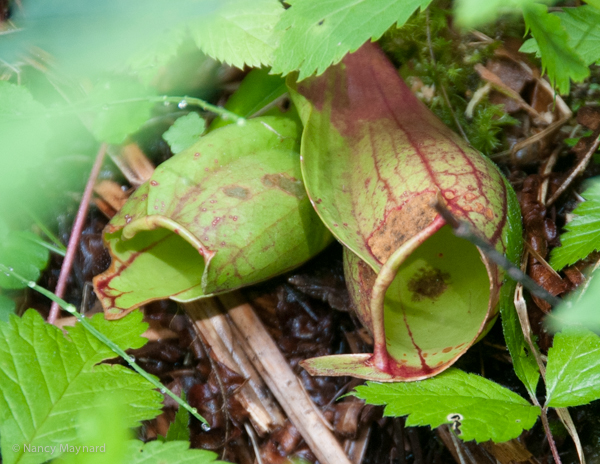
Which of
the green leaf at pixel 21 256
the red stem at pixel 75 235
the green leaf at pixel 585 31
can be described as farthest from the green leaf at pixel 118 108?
the green leaf at pixel 585 31

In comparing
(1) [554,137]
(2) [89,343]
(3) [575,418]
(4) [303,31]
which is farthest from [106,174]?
(3) [575,418]

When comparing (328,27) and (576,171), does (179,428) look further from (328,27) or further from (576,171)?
(576,171)

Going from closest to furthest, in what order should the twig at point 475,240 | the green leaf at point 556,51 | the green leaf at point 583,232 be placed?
1. the twig at point 475,240
2. the green leaf at point 556,51
3. the green leaf at point 583,232

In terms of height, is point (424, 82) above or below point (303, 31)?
below

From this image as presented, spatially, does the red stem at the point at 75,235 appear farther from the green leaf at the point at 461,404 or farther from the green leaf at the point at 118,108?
the green leaf at the point at 461,404

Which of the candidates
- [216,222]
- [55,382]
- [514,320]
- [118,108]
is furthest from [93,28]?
[514,320]

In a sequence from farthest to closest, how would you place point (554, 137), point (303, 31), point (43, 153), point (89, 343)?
point (554, 137) < point (43, 153) < point (89, 343) < point (303, 31)

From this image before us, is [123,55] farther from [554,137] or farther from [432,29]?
[554,137]
